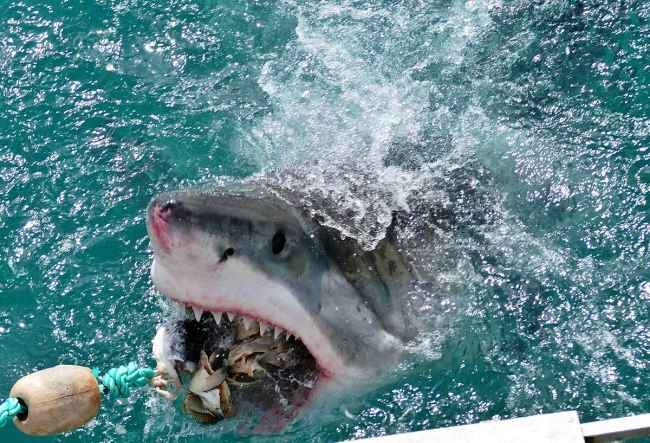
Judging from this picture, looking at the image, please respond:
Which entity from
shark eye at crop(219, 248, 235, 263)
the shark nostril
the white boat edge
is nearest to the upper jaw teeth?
shark eye at crop(219, 248, 235, 263)

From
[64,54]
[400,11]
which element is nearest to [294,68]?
[400,11]

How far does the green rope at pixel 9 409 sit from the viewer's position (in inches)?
77.3

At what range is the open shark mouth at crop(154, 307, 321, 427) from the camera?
7.39 ft

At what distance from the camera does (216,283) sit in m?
2.00

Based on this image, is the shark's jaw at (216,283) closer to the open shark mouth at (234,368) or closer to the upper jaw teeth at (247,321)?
the upper jaw teeth at (247,321)

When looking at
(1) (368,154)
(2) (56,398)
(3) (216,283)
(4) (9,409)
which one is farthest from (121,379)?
(1) (368,154)

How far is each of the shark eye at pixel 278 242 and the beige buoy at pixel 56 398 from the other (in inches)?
21.4

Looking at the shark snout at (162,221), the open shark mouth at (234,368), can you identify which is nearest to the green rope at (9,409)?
the open shark mouth at (234,368)

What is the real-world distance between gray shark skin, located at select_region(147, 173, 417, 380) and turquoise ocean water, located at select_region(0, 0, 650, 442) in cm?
19

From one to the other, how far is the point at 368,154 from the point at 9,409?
1.60 metres

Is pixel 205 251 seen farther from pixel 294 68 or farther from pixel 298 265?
pixel 294 68

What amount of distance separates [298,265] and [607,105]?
6.86 ft

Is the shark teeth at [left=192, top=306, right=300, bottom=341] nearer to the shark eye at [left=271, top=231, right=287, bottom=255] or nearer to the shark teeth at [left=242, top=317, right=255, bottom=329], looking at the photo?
the shark teeth at [left=242, top=317, right=255, bottom=329]

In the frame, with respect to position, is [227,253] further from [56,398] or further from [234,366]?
[56,398]
